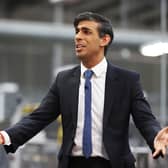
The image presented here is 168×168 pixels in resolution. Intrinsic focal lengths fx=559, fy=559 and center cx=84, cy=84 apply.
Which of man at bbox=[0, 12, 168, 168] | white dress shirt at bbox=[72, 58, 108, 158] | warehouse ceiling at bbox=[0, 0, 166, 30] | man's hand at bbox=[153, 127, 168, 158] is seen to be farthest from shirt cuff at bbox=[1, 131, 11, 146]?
warehouse ceiling at bbox=[0, 0, 166, 30]

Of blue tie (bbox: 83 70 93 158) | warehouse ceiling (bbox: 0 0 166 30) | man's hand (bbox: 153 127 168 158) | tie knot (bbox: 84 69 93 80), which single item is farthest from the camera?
warehouse ceiling (bbox: 0 0 166 30)

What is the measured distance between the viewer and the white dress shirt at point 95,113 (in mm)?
2570

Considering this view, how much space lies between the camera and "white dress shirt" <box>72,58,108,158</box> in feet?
8.43

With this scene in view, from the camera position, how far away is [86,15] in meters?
2.68

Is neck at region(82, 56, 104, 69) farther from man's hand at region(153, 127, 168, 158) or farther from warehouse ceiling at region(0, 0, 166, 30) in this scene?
warehouse ceiling at region(0, 0, 166, 30)

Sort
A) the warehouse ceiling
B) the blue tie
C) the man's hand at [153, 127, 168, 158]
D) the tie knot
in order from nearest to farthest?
the man's hand at [153, 127, 168, 158]
the blue tie
the tie knot
the warehouse ceiling

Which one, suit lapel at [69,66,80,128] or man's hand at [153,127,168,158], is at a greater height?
suit lapel at [69,66,80,128]

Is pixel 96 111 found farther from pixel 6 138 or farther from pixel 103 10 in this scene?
pixel 103 10

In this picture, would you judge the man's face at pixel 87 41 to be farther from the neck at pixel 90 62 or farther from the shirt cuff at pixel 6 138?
the shirt cuff at pixel 6 138

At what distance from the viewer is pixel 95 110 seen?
2.60m

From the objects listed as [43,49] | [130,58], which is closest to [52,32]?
[43,49]

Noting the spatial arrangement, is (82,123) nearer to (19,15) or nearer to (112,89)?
(112,89)

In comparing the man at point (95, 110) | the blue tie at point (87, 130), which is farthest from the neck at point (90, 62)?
the blue tie at point (87, 130)

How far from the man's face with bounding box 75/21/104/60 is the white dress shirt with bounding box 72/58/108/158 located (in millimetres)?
77
